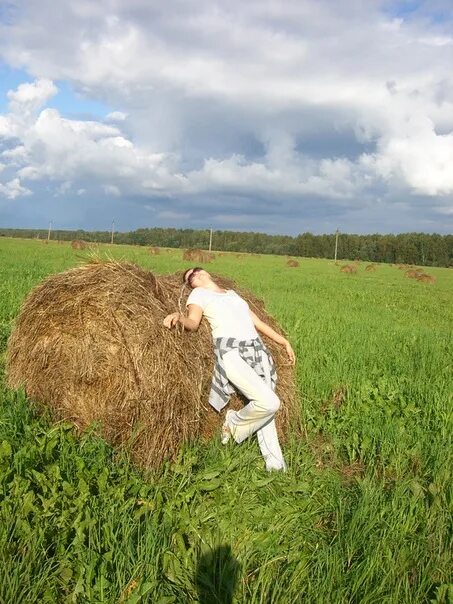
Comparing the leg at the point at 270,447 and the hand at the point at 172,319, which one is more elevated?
the hand at the point at 172,319

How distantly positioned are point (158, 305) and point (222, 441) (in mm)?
1375

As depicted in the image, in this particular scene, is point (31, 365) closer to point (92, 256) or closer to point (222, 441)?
point (92, 256)

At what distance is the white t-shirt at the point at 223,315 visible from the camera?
5.21 m

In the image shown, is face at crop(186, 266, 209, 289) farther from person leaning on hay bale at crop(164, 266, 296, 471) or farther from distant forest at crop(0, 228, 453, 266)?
distant forest at crop(0, 228, 453, 266)

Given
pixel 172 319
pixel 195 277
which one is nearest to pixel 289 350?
pixel 195 277

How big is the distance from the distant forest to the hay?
9579 cm

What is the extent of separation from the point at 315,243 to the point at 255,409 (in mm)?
109595

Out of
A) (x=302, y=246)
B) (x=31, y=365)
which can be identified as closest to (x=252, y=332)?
(x=31, y=365)

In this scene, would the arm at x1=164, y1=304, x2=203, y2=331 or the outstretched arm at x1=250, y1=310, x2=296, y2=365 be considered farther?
the outstretched arm at x1=250, y1=310, x2=296, y2=365

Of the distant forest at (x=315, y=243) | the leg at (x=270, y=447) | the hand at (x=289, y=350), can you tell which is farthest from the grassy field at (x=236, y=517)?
the distant forest at (x=315, y=243)

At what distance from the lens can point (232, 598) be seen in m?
3.25

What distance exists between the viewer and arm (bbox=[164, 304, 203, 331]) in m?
4.89

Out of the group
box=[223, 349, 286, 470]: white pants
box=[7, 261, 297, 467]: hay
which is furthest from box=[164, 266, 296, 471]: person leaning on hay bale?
box=[7, 261, 297, 467]: hay

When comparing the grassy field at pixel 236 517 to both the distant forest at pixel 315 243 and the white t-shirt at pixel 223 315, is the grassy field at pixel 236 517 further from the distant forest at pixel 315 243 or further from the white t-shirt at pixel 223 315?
the distant forest at pixel 315 243
